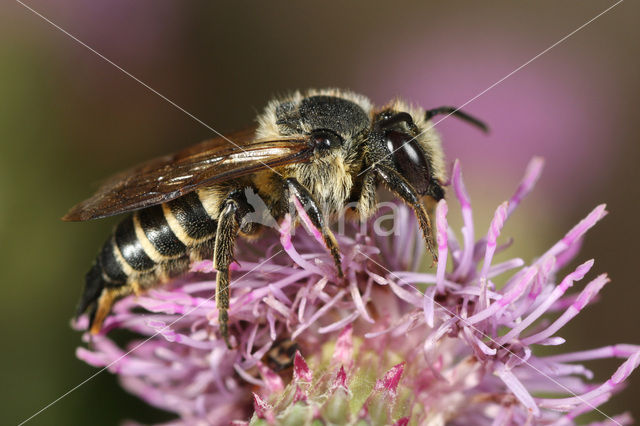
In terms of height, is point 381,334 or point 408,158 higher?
point 408,158

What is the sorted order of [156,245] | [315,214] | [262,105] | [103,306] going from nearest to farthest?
[315,214] < [156,245] < [103,306] < [262,105]

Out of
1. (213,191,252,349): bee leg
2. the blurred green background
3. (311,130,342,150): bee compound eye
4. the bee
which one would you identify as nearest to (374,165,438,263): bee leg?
the bee

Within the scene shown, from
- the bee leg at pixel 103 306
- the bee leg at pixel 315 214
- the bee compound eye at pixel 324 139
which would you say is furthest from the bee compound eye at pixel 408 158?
the bee leg at pixel 103 306

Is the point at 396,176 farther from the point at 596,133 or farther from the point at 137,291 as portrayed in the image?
the point at 596,133

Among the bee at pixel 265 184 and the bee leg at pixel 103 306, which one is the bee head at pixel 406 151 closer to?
the bee at pixel 265 184

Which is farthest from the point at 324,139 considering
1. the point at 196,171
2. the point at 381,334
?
the point at 381,334

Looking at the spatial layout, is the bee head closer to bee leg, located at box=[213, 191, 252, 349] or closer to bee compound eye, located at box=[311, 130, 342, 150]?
bee compound eye, located at box=[311, 130, 342, 150]

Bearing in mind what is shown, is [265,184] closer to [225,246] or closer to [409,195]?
[225,246]
